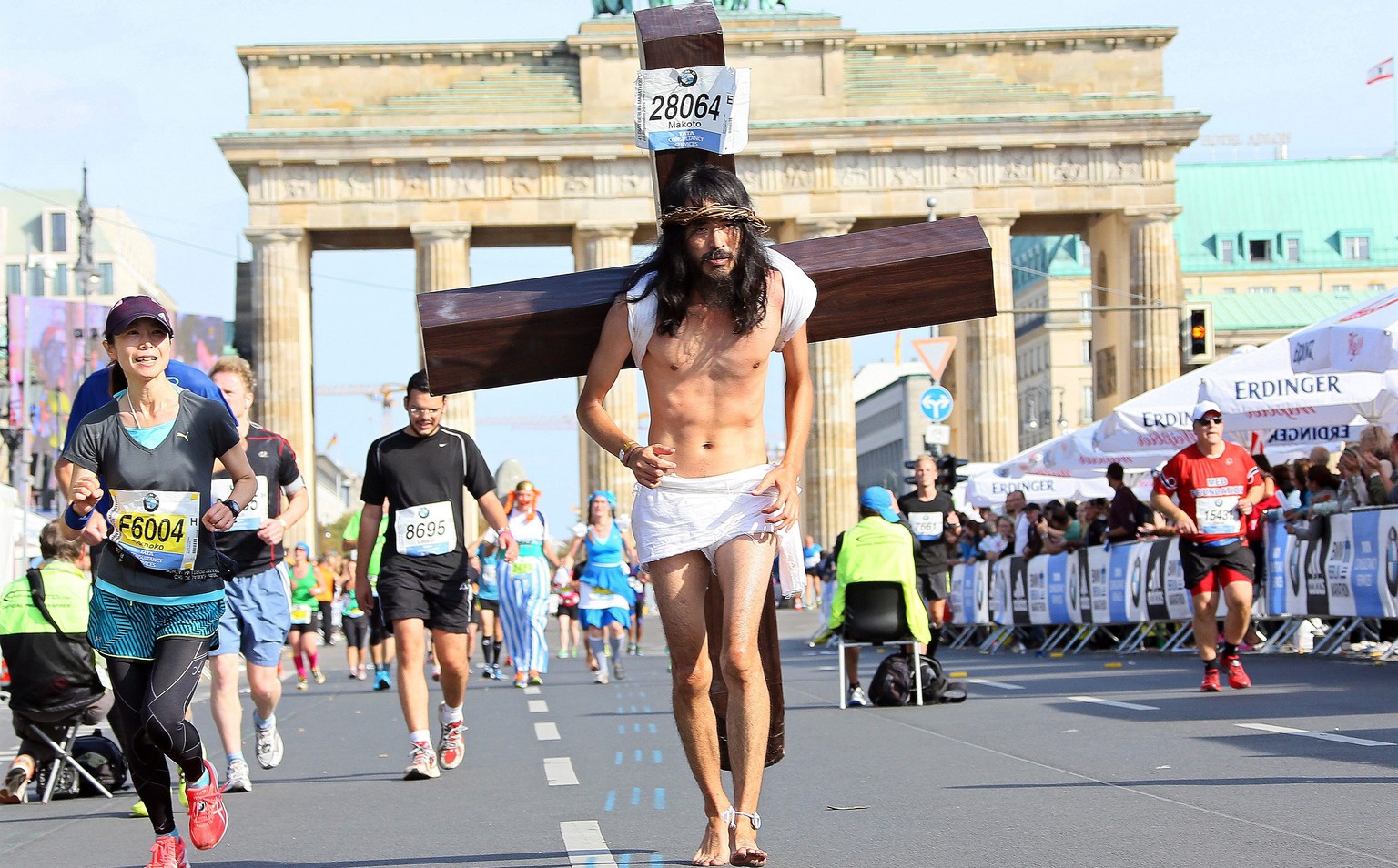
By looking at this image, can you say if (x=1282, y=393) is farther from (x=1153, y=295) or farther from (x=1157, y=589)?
(x=1153, y=295)

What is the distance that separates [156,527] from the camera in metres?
7.36

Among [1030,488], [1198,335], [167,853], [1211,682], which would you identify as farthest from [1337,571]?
[1198,335]

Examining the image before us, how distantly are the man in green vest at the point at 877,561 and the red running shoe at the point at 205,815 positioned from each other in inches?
370

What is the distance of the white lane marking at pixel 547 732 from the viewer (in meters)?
14.1

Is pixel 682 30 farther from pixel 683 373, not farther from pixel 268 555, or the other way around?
pixel 268 555

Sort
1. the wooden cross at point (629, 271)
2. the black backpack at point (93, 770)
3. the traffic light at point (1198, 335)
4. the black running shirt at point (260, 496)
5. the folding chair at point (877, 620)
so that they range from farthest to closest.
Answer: the traffic light at point (1198, 335)
the folding chair at point (877, 620)
the black backpack at point (93, 770)
the black running shirt at point (260, 496)
the wooden cross at point (629, 271)

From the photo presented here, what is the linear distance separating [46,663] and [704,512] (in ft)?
19.1

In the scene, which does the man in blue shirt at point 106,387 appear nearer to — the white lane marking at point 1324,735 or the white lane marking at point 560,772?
the white lane marking at point 560,772

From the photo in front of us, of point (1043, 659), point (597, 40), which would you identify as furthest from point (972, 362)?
point (1043, 659)

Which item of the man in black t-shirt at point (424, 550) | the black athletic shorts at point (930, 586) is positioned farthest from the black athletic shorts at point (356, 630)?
the man in black t-shirt at point (424, 550)

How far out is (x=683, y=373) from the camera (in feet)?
22.2

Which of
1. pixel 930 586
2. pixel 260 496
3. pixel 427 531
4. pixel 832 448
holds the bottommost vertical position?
pixel 930 586

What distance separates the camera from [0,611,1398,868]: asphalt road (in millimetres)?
7480

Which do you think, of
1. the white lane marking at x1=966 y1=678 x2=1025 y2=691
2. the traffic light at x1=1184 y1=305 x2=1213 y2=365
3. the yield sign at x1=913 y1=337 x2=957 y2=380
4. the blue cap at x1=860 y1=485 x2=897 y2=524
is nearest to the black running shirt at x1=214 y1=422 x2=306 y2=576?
the blue cap at x1=860 y1=485 x2=897 y2=524
